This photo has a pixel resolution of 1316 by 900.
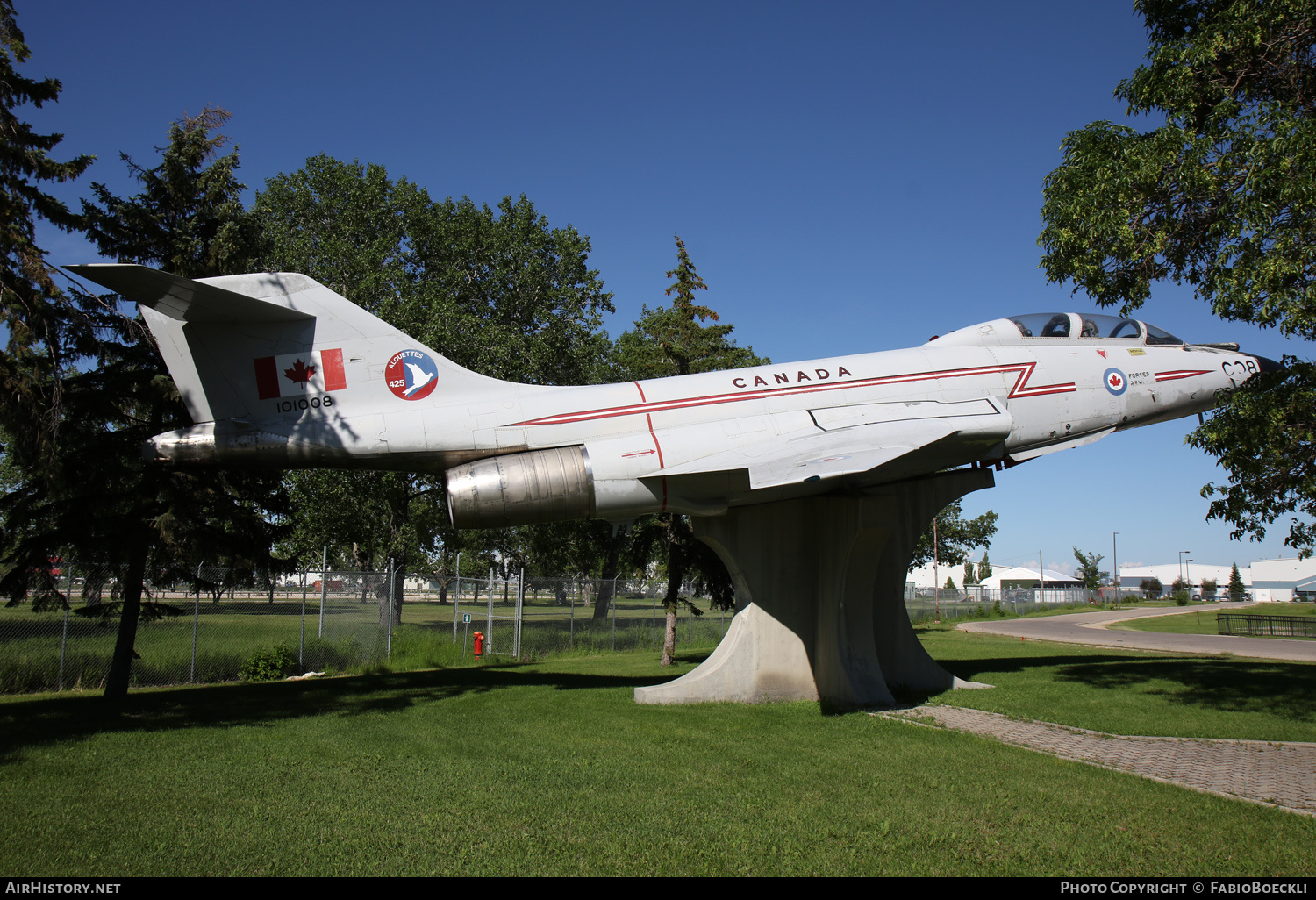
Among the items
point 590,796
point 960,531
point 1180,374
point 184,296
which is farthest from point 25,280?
point 960,531

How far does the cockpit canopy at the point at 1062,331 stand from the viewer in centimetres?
1327

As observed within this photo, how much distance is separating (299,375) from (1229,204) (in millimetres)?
13190

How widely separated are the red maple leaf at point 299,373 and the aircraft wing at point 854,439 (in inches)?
208

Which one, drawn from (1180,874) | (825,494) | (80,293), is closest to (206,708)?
(80,293)

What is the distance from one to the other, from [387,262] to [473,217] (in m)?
4.44

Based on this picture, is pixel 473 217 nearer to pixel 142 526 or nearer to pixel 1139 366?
pixel 142 526

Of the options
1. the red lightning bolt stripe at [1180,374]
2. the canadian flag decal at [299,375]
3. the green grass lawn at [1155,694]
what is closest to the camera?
the green grass lawn at [1155,694]

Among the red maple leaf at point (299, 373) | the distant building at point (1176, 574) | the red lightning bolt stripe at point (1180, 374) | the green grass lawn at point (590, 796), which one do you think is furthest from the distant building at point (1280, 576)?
the red maple leaf at point (299, 373)

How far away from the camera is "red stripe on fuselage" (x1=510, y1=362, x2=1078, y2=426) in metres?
11.6

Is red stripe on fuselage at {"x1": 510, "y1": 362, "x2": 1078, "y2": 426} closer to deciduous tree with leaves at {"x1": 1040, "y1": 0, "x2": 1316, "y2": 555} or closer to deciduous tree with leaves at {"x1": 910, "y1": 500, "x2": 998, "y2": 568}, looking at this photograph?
deciduous tree with leaves at {"x1": 1040, "y1": 0, "x2": 1316, "y2": 555}

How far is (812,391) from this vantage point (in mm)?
12117

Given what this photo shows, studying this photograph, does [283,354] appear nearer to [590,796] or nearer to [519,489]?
[519,489]

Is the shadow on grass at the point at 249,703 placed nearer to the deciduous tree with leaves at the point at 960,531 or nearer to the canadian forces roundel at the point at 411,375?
the canadian forces roundel at the point at 411,375

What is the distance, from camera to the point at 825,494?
505 inches
